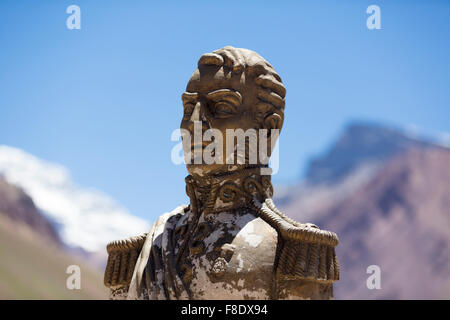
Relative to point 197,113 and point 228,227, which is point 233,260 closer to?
point 228,227

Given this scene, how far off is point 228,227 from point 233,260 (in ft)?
1.37

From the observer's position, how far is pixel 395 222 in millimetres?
44688

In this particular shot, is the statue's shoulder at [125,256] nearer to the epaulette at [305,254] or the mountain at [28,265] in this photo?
the epaulette at [305,254]

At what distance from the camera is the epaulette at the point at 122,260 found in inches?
276

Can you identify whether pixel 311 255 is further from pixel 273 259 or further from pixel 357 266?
pixel 357 266

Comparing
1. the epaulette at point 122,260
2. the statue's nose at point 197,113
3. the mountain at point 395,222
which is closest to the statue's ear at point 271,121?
the statue's nose at point 197,113

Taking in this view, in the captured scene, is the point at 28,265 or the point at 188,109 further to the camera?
the point at 28,265

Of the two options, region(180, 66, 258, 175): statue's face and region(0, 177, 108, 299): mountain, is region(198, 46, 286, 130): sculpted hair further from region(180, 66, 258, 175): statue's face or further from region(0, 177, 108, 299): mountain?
region(0, 177, 108, 299): mountain

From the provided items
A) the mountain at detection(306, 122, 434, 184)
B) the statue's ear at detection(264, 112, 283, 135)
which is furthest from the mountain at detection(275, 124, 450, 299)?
the statue's ear at detection(264, 112, 283, 135)

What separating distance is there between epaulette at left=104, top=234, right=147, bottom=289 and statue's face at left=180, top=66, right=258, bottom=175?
1.04 metres

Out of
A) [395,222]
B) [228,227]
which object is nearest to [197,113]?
[228,227]

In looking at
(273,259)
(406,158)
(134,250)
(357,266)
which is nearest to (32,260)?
(134,250)

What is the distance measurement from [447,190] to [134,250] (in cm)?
4118
